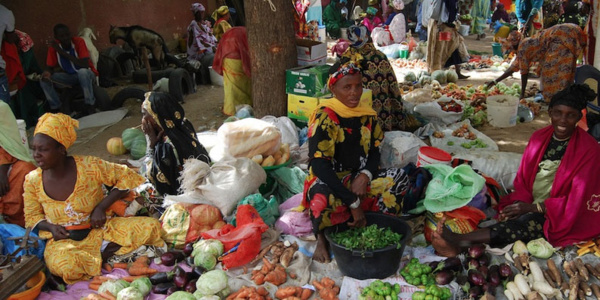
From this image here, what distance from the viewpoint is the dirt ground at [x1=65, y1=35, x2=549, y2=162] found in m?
5.90

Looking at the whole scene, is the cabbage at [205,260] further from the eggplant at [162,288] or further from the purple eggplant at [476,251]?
the purple eggplant at [476,251]

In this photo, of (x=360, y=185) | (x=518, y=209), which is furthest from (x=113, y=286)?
(x=518, y=209)

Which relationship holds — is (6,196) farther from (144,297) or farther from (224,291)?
(224,291)


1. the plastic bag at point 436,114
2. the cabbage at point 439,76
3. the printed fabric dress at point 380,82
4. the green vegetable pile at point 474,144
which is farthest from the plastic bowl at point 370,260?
the cabbage at point 439,76

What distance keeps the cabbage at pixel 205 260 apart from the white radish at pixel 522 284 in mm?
2004

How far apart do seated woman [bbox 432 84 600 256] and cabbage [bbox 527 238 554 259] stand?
10 cm

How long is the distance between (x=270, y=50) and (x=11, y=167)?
301 centimetres

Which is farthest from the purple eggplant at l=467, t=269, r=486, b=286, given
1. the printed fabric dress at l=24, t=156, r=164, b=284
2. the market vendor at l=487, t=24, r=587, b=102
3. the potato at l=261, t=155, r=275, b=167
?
the market vendor at l=487, t=24, r=587, b=102

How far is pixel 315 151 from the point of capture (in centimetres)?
335

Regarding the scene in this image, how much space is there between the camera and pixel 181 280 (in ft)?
10.4

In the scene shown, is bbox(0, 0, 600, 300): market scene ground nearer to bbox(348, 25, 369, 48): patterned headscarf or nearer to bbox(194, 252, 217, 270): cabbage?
bbox(194, 252, 217, 270): cabbage

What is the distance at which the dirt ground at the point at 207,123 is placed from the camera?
5902mm

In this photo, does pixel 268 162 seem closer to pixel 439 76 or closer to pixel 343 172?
pixel 343 172

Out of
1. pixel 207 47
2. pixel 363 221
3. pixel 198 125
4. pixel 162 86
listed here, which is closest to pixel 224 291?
pixel 363 221
